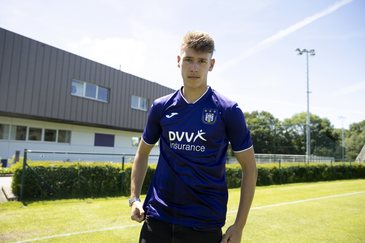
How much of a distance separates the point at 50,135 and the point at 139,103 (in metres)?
9.14

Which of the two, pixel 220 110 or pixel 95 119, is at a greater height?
pixel 95 119

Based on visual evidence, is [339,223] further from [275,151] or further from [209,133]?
[275,151]

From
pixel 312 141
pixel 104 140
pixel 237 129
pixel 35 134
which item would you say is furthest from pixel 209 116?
pixel 312 141

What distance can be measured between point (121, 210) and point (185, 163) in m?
7.09

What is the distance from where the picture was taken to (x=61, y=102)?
21000mm

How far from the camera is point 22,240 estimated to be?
17.9ft

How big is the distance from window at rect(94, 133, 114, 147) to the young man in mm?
24050

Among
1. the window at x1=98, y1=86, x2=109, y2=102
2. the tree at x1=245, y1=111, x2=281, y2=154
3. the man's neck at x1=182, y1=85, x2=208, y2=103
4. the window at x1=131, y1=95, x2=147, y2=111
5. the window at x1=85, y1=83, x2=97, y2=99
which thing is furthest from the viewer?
the tree at x1=245, y1=111, x2=281, y2=154

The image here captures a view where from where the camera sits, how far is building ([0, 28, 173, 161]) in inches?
725

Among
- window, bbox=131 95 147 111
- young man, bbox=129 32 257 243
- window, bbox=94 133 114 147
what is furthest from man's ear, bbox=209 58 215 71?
window, bbox=131 95 147 111

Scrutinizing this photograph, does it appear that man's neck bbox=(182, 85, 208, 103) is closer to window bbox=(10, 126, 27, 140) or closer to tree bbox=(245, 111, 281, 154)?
window bbox=(10, 126, 27, 140)

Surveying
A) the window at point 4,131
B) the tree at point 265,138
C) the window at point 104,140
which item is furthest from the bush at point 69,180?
the tree at point 265,138

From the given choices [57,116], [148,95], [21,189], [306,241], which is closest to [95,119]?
[57,116]

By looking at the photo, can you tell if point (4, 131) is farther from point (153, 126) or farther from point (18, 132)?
point (153, 126)
